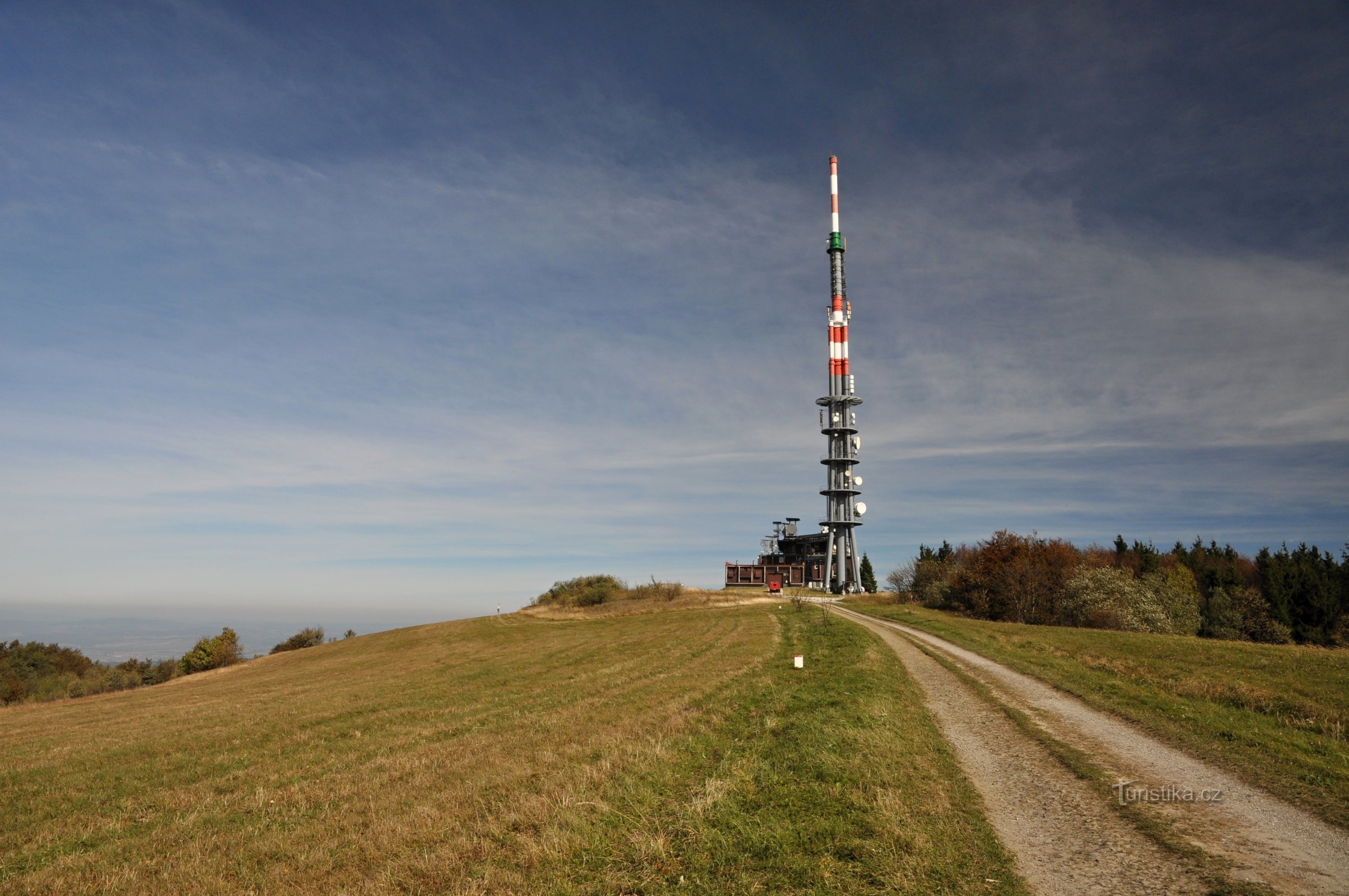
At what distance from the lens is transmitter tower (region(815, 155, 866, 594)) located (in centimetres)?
10419

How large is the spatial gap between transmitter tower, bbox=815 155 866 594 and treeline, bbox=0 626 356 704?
75.0 metres

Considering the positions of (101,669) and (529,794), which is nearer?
(529,794)

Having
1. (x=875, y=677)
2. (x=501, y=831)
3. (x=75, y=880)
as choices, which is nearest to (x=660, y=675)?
(x=875, y=677)

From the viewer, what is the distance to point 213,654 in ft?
277

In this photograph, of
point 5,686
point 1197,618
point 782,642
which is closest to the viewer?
point 782,642

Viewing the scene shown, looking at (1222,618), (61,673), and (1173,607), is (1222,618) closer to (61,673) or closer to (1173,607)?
(1173,607)

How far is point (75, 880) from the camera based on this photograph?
33.9 feet

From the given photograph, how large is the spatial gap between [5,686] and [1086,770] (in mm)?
126543

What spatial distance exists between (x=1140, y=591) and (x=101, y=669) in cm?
14975

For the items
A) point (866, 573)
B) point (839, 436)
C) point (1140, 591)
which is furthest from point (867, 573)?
point (1140, 591)

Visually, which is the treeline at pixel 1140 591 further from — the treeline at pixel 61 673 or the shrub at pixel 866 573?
the treeline at pixel 61 673

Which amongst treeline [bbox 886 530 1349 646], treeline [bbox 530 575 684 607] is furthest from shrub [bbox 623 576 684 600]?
treeline [bbox 886 530 1349 646]

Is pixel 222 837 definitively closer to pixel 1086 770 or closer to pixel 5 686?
pixel 1086 770

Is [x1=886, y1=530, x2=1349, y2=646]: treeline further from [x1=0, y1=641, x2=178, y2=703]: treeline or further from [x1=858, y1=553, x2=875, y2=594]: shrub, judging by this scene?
[x1=0, y1=641, x2=178, y2=703]: treeline
